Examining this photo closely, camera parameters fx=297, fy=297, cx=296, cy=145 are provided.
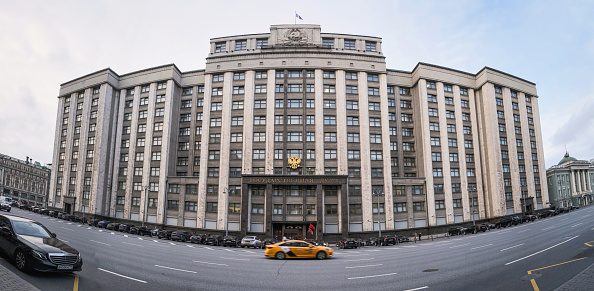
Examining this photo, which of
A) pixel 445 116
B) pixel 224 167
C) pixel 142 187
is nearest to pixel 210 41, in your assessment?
pixel 224 167

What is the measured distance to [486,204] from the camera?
59562 millimetres

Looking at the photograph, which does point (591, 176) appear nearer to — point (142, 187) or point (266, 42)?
point (266, 42)

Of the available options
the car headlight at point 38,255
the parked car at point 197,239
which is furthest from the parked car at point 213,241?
the car headlight at point 38,255

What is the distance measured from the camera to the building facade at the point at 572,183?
83.1 meters

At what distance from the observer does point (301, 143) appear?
5362 cm

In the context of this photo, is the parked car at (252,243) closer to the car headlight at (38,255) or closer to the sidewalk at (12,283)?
the car headlight at (38,255)

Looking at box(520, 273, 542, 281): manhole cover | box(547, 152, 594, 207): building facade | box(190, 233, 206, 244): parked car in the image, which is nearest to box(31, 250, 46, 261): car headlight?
box(520, 273, 542, 281): manhole cover

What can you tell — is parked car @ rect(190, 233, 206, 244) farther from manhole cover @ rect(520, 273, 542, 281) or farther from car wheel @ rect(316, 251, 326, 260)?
manhole cover @ rect(520, 273, 542, 281)


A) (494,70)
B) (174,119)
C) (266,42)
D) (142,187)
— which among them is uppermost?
(266,42)

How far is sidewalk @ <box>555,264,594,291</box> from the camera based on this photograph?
34.5 ft

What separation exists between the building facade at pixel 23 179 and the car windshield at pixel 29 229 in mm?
116623

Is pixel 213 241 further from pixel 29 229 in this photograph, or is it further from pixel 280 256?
pixel 29 229

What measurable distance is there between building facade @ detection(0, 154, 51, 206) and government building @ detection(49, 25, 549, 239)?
63506mm

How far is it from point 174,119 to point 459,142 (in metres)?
57.5
